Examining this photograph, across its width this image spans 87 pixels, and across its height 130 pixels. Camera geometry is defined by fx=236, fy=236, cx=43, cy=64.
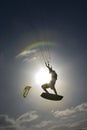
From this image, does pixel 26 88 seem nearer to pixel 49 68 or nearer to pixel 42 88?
pixel 42 88

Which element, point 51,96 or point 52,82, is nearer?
point 52,82

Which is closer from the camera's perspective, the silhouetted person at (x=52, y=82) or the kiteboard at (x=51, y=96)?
the silhouetted person at (x=52, y=82)

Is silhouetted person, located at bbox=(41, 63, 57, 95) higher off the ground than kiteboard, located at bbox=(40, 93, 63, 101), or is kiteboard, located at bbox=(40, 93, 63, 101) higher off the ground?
silhouetted person, located at bbox=(41, 63, 57, 95)

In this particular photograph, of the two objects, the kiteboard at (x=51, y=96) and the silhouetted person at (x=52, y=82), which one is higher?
the silhouetted person at (x=52, y=82)

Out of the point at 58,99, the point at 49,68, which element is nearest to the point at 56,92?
the point at 58,99

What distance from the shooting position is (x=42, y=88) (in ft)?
107

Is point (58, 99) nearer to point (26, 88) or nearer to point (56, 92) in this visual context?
point (56, 92)

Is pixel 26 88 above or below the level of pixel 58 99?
above

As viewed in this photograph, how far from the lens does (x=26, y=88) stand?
34875 millimetres

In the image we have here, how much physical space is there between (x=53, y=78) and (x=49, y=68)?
64.4 inches

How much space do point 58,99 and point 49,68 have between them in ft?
17.8

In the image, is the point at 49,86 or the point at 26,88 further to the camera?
the point at 26,88

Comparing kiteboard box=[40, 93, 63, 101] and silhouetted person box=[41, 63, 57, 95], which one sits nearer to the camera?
silhouetted person box=[41, 63, 57, 95]

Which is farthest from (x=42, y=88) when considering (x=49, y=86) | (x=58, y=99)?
(x=58, y=99)
